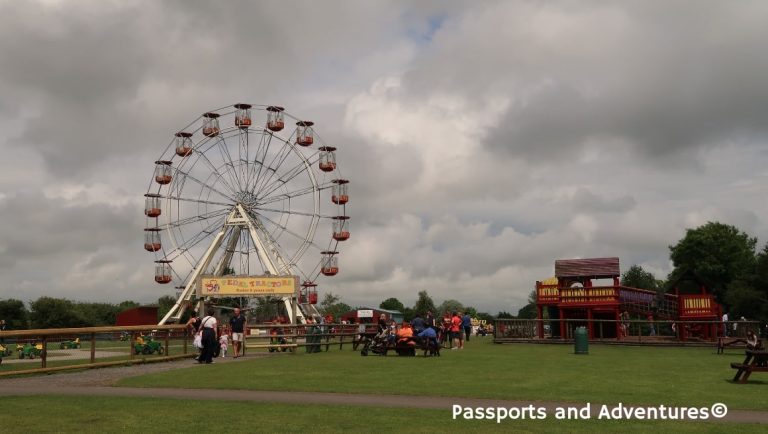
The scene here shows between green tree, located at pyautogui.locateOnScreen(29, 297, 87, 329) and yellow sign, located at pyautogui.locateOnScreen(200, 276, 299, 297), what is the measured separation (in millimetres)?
48779

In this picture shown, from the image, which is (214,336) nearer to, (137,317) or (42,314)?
(137,317)

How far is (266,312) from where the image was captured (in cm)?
6494

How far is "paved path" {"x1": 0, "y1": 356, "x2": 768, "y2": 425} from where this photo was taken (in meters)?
13.3

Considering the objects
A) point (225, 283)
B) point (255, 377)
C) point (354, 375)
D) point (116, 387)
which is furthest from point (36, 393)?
point (225, 283)

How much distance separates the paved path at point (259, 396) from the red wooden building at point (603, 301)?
26581 millimetres

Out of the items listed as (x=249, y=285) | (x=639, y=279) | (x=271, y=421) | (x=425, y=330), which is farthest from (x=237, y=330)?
(x=639, y=279)

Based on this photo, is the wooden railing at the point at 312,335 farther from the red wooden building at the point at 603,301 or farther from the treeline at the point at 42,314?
the treeline at the point at 42,314

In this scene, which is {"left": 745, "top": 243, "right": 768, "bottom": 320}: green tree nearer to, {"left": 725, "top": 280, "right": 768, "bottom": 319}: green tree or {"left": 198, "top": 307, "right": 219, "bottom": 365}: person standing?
{"left": 725, "top": 280, "right": 768, "bottom": 319}: green tree

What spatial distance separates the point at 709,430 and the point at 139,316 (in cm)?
7370

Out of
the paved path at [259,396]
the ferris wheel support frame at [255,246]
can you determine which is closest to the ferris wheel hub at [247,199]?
the ferris wheel support frame at [255,246]

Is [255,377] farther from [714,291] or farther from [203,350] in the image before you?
[714,291]

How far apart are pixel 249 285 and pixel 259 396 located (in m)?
39.4

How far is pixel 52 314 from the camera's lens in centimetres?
9481

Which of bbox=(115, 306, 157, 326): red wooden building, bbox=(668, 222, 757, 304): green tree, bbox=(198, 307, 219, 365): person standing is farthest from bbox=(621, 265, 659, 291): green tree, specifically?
bbox=(198, 307, 219, 365): person standing
